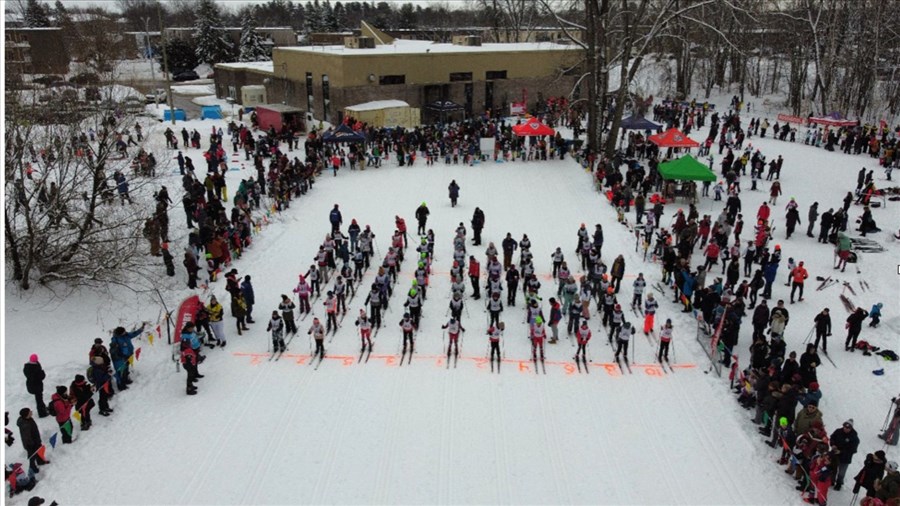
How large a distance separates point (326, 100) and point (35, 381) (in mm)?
30942

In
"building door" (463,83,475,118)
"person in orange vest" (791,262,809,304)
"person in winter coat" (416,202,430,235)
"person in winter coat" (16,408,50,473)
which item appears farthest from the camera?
"building door" (463,83,475,118)

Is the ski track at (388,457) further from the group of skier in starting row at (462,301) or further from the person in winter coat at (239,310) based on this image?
the person in winter coat at (239,310)

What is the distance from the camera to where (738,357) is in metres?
13.5

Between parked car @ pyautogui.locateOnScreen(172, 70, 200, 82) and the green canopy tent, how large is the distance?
61569 mm

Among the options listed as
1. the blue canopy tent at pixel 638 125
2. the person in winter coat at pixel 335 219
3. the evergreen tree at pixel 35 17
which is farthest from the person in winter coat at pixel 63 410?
the evergreen tree at pixel 35 17

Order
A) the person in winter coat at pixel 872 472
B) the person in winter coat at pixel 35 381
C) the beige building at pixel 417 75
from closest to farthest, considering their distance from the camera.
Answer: the person in winter coat at pixel 872 472, the person in winter coat at pixel 35 381, the beige building at pixel 417 75

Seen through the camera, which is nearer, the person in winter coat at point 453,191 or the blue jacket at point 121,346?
the blue jacket at point 121,346

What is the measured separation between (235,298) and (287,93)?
32.9m

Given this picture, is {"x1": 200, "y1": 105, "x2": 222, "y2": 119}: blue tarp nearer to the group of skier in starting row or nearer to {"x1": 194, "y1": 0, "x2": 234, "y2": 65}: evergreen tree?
the group of skier in starting row

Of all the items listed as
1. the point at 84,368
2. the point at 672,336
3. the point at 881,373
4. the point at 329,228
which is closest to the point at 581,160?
the point at 329,228

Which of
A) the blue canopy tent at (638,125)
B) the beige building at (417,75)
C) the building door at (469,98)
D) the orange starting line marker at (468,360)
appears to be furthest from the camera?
the building door at (469,98)

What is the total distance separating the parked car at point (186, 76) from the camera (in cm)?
6919

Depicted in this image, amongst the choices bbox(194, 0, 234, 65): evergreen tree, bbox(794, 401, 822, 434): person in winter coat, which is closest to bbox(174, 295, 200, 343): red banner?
bbox(794, 401, 822, 434): person in winter coat

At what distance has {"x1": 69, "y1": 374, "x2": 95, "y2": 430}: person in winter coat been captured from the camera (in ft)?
34.5
